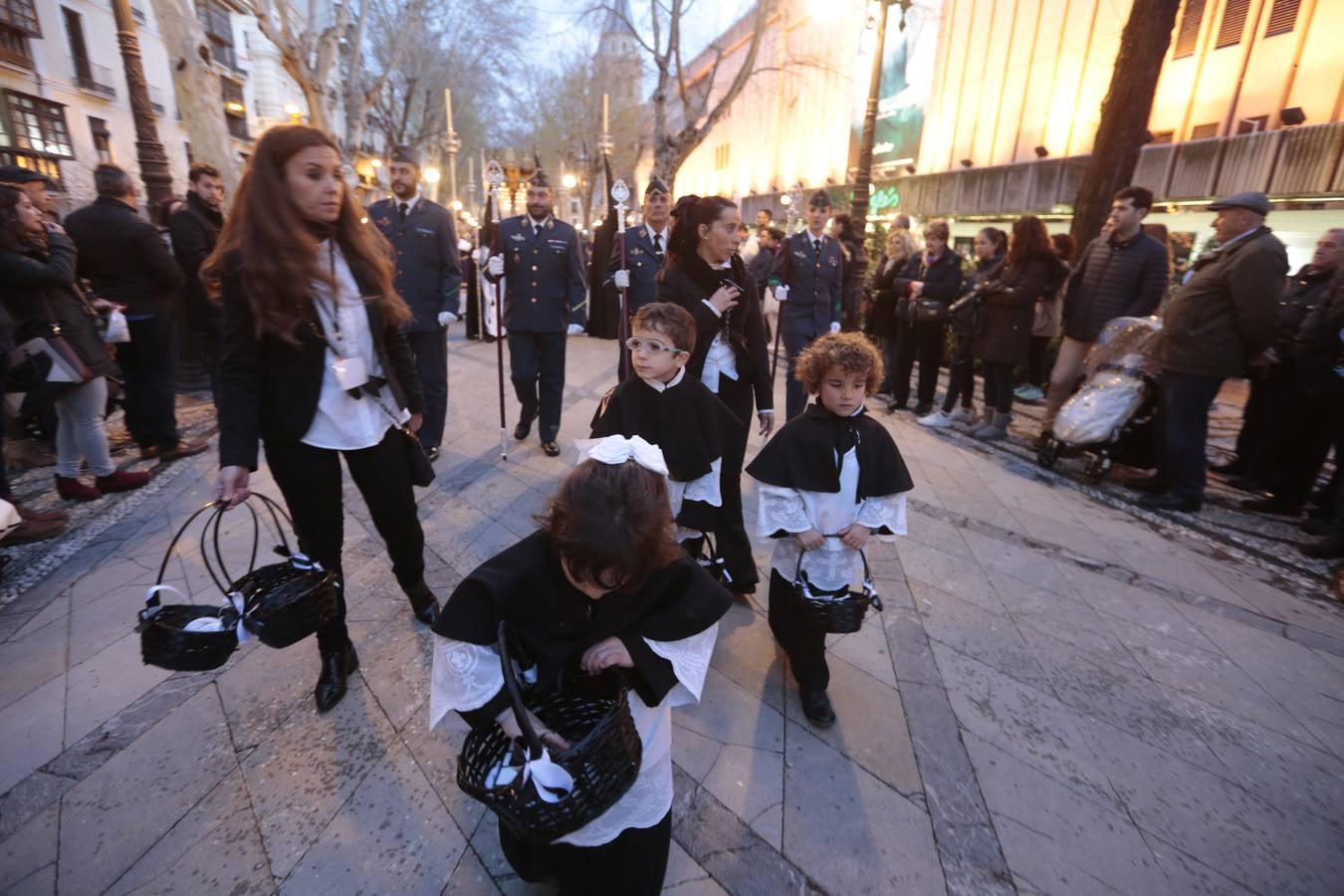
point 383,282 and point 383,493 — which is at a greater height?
point 383,282

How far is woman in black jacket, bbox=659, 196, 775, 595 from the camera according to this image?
317 centimetres

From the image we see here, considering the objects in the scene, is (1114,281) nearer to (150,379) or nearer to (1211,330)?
(1211,330)

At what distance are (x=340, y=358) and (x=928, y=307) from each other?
5762mm

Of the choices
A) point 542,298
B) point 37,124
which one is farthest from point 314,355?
point 37,124

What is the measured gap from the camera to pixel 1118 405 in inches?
190

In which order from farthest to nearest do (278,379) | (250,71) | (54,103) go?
(250,71) < (54,103) < (278,379)

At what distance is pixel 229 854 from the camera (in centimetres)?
184

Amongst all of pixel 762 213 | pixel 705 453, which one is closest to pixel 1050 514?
pixel 705 453

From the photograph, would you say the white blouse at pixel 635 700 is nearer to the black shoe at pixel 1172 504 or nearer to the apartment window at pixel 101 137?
the black shoe at pixel 1172 504

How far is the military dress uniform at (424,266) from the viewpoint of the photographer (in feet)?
15.3

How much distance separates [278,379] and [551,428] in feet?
10.1

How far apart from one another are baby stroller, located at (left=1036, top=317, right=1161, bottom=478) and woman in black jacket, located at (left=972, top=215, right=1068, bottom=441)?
660 millimetres

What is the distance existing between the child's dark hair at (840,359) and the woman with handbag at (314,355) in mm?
1611

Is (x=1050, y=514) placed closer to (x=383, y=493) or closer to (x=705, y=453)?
(x=705, y=453)
